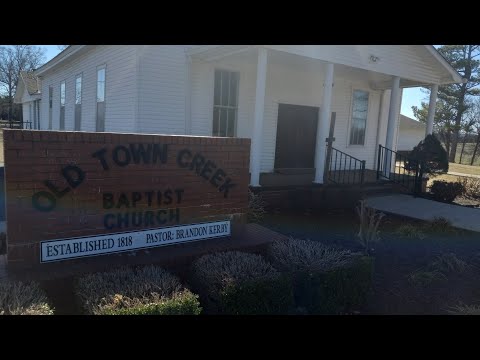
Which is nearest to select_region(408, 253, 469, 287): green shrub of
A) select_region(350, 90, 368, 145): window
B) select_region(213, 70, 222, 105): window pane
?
select_region(213, 70, 222, 105): window pane

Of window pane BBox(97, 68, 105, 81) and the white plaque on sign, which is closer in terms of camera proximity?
the white plaque on sign

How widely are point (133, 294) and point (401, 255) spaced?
421 cm

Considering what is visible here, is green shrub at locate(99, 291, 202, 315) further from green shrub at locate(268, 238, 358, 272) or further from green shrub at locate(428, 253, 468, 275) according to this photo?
green shrub at locate(428, 253, 468, 275)

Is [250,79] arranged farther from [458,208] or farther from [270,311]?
[270,311]

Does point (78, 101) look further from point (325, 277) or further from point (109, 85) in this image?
point (325, 277)

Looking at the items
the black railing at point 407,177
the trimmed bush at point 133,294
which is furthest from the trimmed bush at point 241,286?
the black railing at point 407,177

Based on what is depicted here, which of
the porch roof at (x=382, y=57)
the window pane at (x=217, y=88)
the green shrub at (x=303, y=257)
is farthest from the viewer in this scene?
the window pane at (x=217, y=88)

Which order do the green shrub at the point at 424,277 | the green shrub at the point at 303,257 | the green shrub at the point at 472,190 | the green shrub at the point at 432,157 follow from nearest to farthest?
the green shrub at the point at 303,257 → the green shrub at the point at 424,277 → the green shrub at the point at 432,157 → the green shrub at the point at 472,190

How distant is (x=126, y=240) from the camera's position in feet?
12.9

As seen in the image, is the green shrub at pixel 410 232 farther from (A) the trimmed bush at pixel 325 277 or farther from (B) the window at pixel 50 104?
(B) the window at pixel 50 104

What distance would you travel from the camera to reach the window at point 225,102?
9.86m

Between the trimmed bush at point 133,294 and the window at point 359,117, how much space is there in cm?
1099

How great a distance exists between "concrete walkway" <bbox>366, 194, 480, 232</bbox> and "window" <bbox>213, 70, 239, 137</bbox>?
413 centimetres

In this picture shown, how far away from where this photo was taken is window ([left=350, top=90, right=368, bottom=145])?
42.8ft
